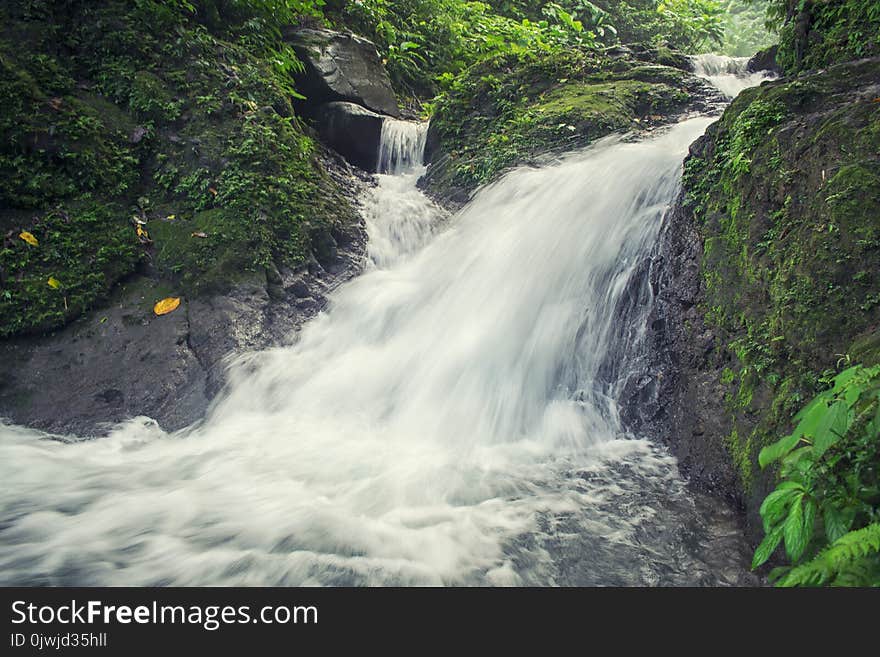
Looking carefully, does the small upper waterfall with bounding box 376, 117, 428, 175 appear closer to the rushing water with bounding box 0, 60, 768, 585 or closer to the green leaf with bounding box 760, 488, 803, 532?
the rushing water with bounding box 0, 60, 768, 585

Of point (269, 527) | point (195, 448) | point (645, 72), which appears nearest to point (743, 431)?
point (269, 527)

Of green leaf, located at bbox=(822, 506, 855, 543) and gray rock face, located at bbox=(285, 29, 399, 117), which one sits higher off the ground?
gray rock face, located at bbox=(285, 29, 399, 117)

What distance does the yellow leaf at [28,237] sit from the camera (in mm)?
5540

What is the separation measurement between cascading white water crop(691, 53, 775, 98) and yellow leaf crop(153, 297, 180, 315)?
25.6 feet

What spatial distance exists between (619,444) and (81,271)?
508 cm

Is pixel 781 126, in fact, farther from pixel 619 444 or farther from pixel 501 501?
pixel 501 501

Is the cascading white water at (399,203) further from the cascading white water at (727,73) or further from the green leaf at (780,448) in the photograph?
the green leaf at (780,448)

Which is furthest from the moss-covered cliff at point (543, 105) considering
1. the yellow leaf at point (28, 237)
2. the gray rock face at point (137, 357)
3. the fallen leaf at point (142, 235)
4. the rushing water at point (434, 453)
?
the yellow leaf at point (28, 237)

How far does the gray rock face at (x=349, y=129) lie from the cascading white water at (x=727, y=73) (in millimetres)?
5082

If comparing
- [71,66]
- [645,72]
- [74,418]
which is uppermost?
[645,72]

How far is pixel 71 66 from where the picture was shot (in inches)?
257

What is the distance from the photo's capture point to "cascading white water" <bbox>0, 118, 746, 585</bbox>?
3.21m

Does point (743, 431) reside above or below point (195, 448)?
above

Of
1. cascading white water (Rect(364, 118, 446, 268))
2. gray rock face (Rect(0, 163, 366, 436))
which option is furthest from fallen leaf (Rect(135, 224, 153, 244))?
cascading white water (Rect(364, 118, 446, 268))
